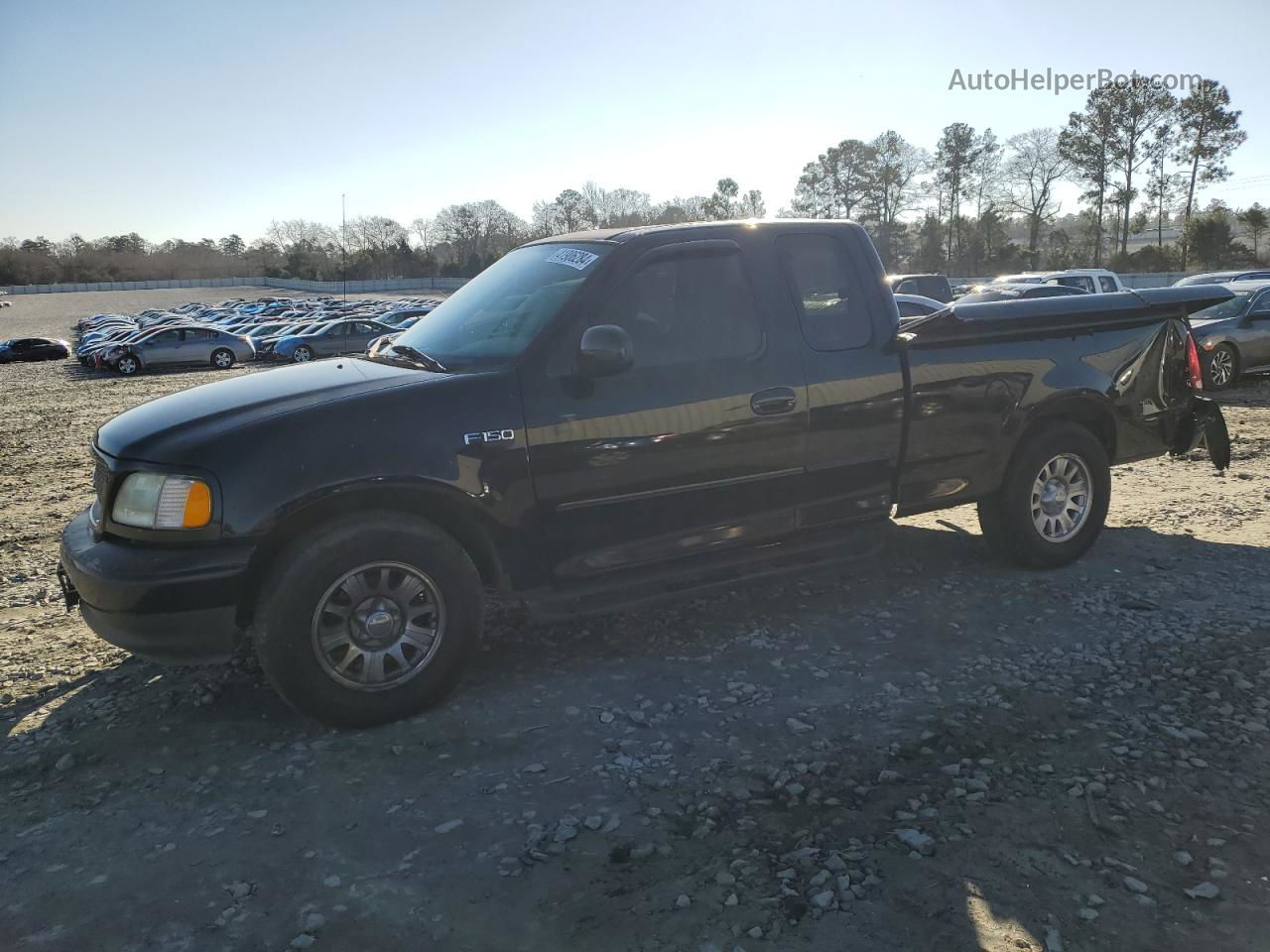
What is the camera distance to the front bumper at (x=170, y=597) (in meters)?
3.49

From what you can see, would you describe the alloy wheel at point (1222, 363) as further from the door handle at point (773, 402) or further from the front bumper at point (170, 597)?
the front bumper at point (170, 597)

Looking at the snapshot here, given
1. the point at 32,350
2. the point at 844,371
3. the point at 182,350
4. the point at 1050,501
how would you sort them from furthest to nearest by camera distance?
the point at 32,350, the point at 182,350, the point at 1050,501, the point at 844,371

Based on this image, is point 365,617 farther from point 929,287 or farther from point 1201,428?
point 929,287

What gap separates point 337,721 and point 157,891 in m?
0.99

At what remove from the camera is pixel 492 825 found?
3.16 m

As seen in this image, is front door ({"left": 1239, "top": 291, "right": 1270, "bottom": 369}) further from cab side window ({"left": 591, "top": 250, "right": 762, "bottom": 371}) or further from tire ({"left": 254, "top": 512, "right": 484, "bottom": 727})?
tire ({"left": 254, "top": 512, "right": 484, "bottom": 727})

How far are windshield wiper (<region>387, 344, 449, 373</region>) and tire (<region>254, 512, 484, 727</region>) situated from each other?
2.58 feet

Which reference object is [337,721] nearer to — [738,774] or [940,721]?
[738,774]

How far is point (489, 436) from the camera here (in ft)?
12.9

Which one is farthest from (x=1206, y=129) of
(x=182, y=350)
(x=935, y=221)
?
(x=182, y=350)

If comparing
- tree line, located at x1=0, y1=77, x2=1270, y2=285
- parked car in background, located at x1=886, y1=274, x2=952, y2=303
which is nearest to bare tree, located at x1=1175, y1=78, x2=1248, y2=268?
tree line, located at x1=0, y1=77, x2=1270, y2=285

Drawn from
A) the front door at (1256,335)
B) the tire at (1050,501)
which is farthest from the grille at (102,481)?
the front door at (1256,335)

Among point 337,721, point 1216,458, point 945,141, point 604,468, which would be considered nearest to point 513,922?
point 337,721

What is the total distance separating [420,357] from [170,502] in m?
1.37
